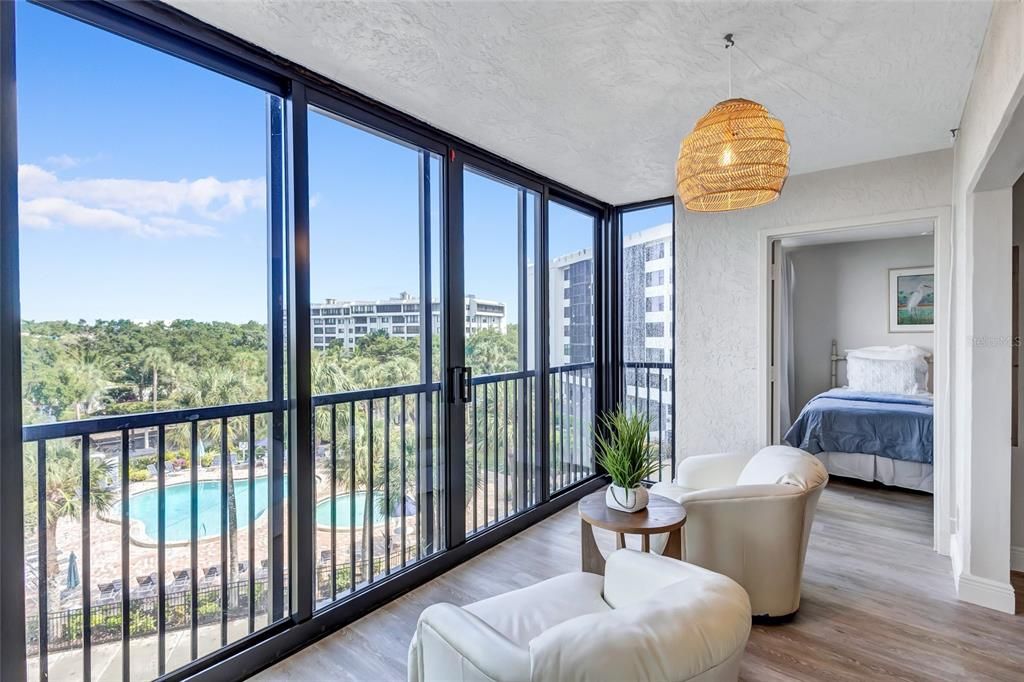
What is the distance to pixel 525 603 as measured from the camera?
1.70 m

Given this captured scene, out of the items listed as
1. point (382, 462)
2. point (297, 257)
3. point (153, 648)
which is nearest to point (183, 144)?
point (297, 257)

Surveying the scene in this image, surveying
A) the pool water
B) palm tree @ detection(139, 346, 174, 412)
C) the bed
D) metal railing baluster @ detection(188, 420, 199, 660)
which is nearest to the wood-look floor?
metal railing baluster @ detection(188, 420, 199, 660)

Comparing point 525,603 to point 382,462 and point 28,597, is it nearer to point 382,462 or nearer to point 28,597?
point 382,462

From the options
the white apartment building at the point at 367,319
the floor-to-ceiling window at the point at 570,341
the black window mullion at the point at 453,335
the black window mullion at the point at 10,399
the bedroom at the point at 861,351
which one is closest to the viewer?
the black window mullion at the point at 10,399

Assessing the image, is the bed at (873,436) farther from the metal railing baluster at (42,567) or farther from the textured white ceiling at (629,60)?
the metal railing baluster at (42,567)

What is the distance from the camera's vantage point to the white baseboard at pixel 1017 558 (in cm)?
285

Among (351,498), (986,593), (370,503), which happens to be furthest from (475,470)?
(986,593)

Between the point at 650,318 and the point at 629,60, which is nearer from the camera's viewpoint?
the point at 629,60

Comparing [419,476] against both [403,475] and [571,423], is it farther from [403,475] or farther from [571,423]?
[571,423]

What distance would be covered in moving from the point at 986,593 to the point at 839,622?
0.82 metres

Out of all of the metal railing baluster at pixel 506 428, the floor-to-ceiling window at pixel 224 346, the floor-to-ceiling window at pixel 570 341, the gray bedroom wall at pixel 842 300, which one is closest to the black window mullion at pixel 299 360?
the floor-to-ceiling window at pixel 224 346

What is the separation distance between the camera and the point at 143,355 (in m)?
1.83

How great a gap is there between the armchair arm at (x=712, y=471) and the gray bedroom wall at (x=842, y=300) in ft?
13.2

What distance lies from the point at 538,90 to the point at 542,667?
90.2 inches
